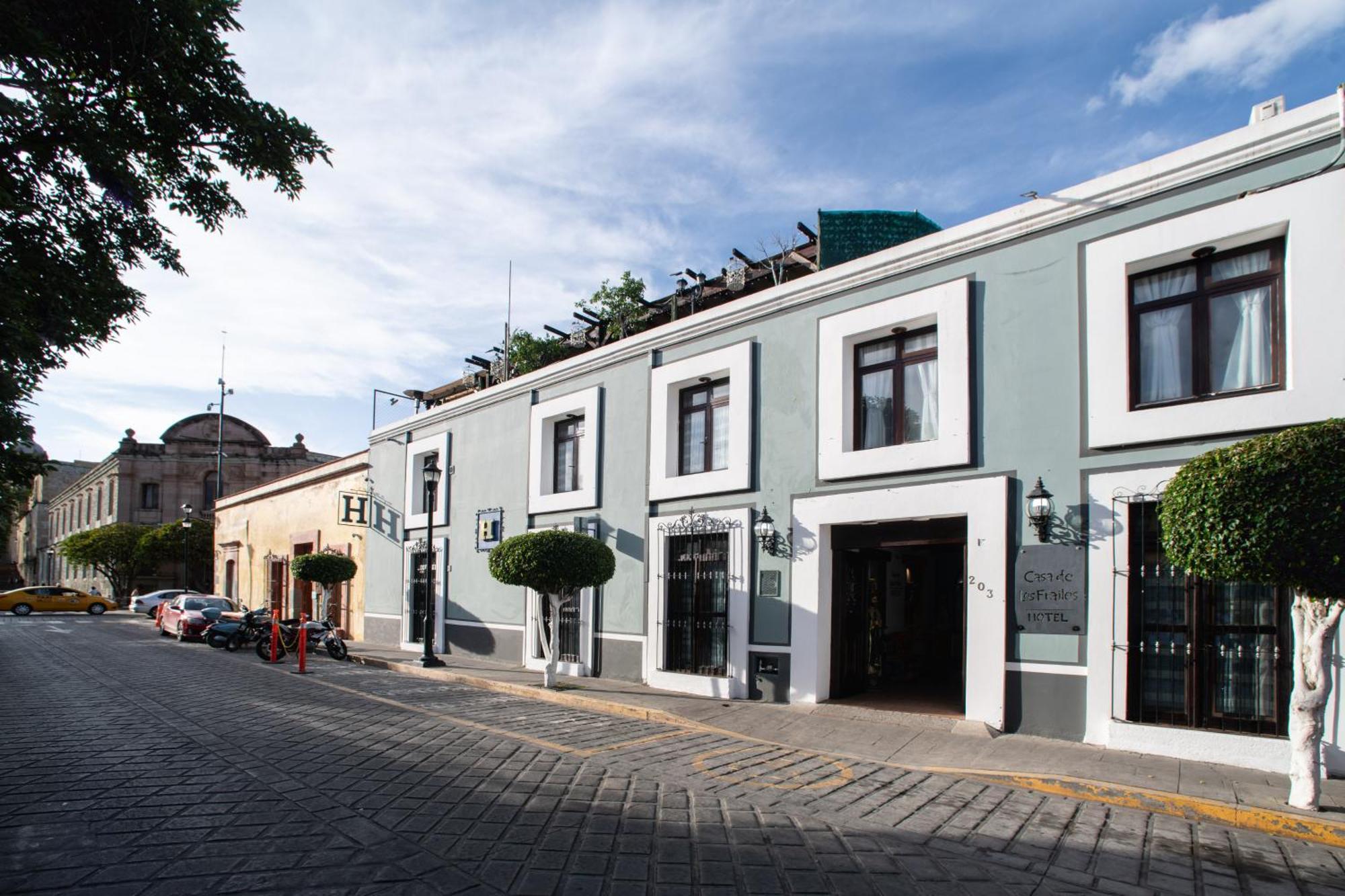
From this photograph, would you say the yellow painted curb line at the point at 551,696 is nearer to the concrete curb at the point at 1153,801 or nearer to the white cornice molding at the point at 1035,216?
the concrete curb at the point at 1153,801

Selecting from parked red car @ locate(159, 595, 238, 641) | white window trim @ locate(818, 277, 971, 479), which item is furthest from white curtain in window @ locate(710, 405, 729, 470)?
parked red car @ locate(159, 595, 238, 641)

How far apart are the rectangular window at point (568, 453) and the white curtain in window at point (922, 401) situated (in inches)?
297

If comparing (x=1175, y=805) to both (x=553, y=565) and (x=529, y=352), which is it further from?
(x=529, y=352)

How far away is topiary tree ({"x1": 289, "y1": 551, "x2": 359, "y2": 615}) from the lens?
72.8 feet

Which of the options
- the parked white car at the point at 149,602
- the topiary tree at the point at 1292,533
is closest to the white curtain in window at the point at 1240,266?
the topiary tree at the point at 1292,533

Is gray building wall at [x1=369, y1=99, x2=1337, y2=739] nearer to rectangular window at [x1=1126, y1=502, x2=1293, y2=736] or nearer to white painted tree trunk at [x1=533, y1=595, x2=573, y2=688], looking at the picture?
rectangular window at [x1=1126, y1=502, x2=1293, y2=736]

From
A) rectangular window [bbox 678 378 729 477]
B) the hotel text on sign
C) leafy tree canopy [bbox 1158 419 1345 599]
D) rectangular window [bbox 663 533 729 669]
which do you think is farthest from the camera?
rectangular window [bbox 678 378 729 477]

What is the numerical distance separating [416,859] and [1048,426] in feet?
25.7

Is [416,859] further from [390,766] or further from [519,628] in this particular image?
[519,628]

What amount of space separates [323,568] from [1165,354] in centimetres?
2012

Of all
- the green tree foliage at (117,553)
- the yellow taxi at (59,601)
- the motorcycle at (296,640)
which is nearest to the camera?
the motorcycle at (296,640)

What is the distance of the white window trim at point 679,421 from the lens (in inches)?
508

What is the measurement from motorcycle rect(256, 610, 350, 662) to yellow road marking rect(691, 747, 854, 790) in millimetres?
12843

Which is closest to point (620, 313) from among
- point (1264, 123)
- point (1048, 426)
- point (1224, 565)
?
point (1048, 426)
